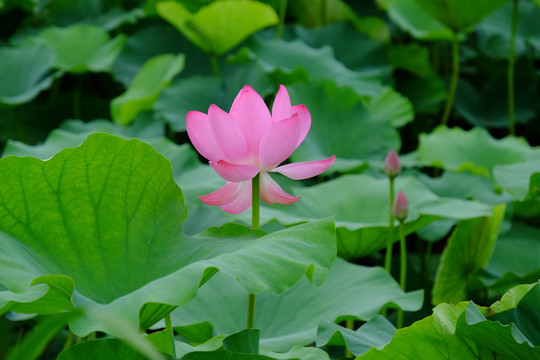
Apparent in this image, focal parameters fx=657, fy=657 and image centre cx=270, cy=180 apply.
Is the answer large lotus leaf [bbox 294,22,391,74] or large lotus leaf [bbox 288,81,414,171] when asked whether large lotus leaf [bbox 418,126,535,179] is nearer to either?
large lotus leaf [bbox 288,81,414,171]

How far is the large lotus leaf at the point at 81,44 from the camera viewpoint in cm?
239

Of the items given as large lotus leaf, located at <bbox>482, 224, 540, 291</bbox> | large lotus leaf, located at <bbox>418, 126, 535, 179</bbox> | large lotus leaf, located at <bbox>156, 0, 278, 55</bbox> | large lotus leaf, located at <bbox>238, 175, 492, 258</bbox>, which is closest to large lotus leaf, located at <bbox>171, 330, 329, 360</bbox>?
large lotus leaf, located at <bbox>238, 175, 492, 258</bbox>

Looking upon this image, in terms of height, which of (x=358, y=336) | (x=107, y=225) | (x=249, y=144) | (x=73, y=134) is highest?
(x=249, y=144)

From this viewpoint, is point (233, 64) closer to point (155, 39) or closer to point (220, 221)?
point (155, 39)

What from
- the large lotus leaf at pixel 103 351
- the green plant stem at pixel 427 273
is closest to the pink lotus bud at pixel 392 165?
the green plant stem at pixel 427 273

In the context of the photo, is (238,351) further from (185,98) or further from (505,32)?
(505,32)

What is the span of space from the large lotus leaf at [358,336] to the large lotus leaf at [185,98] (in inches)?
46.5

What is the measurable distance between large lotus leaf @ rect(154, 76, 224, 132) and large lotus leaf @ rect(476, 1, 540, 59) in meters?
1.13

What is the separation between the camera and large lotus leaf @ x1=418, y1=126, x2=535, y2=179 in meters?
1.72

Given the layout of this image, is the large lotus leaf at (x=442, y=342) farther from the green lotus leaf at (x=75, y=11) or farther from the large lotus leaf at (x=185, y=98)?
the green lotus leaf at (x=75, y=11)

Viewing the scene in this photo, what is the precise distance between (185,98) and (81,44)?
0.64 metres

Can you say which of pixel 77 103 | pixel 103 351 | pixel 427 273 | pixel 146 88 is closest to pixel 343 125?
pixel 427 273

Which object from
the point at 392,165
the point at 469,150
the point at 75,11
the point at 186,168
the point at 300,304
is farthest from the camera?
the point at 75,11

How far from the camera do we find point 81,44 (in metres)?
2.44
